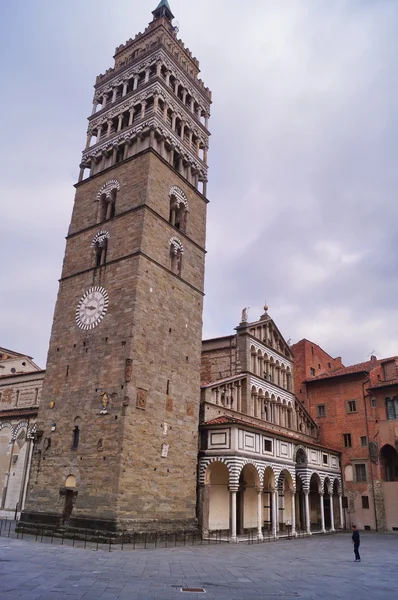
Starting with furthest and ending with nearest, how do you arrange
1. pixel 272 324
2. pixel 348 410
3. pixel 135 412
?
pixel 348 410, pixel 272 324, pixel 135 412

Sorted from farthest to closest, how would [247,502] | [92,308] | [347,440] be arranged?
[347,440], [247,502], [92,308]

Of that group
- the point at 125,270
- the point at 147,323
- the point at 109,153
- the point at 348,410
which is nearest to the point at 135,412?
the point at 147,323

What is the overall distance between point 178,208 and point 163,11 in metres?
16.8

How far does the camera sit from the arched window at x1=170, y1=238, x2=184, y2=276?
2780 cm

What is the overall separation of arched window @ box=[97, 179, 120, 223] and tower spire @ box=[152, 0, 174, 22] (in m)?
15.8

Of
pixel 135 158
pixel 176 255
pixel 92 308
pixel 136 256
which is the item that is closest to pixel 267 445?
pixel 176 255

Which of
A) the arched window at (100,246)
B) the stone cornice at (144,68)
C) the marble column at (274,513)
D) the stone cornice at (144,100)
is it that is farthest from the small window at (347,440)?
the stone cornice at (144,68)

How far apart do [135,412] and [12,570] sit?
9837 mm

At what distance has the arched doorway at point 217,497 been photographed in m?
25.8

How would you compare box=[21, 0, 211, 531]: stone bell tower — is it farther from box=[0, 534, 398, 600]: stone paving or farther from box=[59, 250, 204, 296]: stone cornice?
box=[0, 534, 398, 600]: stone paving

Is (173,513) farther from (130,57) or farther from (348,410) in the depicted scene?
(130,57)

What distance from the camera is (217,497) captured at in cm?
2677

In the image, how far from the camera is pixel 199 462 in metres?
25.5

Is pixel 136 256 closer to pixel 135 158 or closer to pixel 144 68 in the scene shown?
pixel 135 158
